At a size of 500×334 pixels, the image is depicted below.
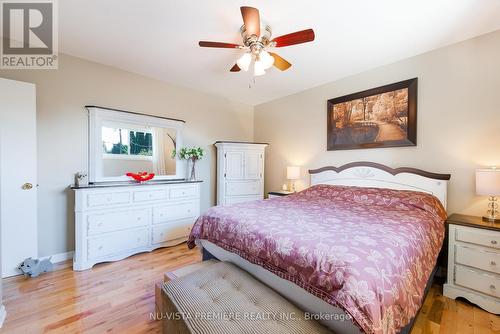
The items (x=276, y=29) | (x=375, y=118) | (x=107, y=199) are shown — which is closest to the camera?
(x=276, y=29)

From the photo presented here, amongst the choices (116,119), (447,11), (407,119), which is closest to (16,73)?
(116,119)

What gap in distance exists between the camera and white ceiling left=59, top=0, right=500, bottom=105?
183 cm

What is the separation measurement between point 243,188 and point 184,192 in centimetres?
114

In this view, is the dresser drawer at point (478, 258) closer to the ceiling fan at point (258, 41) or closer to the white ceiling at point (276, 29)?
the white ceiling at point (276, 29)

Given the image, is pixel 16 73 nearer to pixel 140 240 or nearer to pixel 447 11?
pixel 140 240

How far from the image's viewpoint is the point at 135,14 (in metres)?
1.95

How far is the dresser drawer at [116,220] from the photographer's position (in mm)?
2488

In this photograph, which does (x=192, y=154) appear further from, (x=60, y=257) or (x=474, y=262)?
(x=474, y=262)

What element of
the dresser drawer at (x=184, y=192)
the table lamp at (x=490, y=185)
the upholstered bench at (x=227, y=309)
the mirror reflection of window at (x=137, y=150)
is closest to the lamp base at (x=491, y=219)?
the table lamp at (x=490, y=185)

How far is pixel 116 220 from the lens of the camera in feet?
8.71

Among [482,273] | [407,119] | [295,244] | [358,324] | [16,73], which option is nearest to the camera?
[358,324]

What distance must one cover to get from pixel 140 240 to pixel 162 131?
1.67m

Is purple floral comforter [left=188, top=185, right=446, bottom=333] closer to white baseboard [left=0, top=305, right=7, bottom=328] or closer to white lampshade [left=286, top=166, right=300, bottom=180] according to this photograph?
white lampshade [left=286, top=166, right=300, bottom=180]

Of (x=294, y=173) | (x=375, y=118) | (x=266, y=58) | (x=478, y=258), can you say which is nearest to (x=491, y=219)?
(x=478, y=258)
